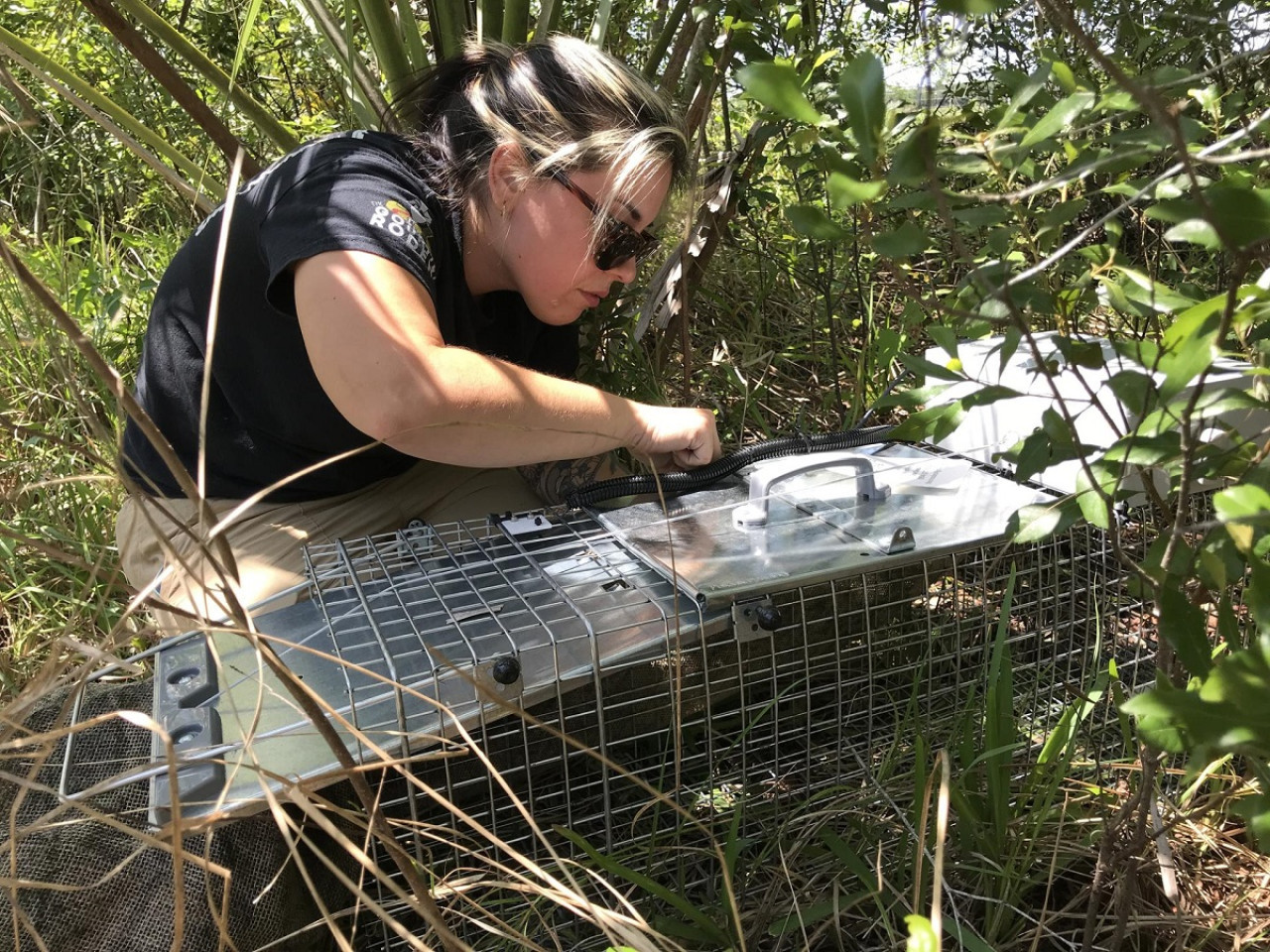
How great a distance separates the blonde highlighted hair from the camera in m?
1.27

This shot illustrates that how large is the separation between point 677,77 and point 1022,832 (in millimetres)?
1474

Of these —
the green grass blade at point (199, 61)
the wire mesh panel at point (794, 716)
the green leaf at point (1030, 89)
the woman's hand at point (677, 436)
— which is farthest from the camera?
the green grass blade at point (199, 61)

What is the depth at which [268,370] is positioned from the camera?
1.30 m

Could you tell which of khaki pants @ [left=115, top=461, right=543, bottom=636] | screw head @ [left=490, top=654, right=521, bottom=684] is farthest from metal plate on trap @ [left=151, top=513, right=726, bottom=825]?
khaki pants @ [left=115, top=461, right=543, bottom=636]

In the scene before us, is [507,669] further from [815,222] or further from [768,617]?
[815,222]

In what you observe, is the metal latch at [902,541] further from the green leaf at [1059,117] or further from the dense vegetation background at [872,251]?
the green leaf at [1059,117]

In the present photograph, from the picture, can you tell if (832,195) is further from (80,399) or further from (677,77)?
(677,77)

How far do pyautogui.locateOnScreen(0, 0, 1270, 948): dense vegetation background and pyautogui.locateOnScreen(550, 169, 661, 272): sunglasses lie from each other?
0.79 ft

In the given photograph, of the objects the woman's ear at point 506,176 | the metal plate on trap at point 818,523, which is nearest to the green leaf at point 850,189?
the metal plate on trap at point 818,523

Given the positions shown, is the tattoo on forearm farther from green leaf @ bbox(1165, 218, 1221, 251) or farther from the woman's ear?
green leaf @ bbox(1165, 218, 1221, 251)

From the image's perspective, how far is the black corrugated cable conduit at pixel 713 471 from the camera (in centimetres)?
124

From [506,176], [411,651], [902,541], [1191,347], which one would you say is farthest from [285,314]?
[1191,347]

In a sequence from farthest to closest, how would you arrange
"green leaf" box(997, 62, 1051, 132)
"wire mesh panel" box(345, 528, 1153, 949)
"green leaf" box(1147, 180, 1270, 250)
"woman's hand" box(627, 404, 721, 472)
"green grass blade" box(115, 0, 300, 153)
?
"green grass blade" box(115, 0, 300, 153)
"woman's hand" box(627, 404, 721, 472)
"wire mesh panel" box(345, 528, 1153, 949)
"green leaf" box(997, 62, 1051, 132)
"green leaf" box(1147, 180, 1270, 250)

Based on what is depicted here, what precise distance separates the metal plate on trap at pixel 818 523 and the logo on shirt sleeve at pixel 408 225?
394 millimetres
